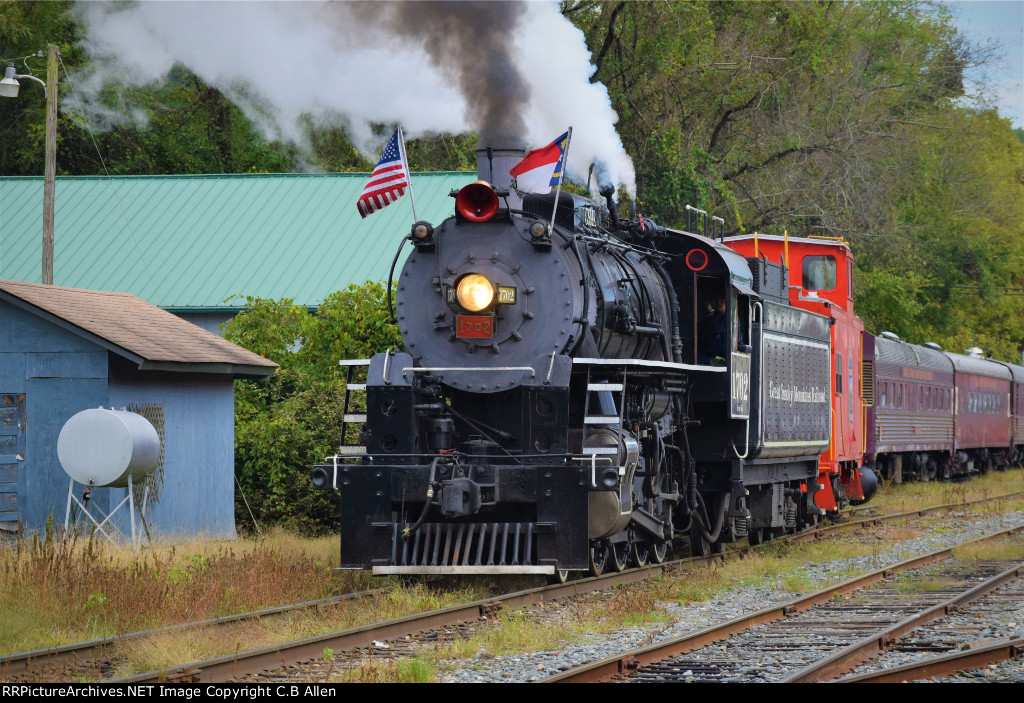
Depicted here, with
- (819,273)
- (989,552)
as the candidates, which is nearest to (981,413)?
(819,273)

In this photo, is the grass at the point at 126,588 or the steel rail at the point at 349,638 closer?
the steel rail at the point at 349,638

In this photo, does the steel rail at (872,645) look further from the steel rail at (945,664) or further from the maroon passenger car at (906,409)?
the maroon passenger car at (906,409)

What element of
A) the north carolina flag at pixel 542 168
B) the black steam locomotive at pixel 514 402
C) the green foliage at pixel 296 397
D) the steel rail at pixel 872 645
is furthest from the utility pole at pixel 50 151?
the steel rail at pixel 872 645

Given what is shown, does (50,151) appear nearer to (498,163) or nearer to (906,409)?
(498,163)

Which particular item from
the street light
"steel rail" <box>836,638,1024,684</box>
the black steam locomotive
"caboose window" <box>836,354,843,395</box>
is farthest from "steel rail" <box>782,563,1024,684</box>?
the street light

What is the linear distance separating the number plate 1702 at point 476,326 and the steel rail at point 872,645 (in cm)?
372

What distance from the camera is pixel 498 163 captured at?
11750 millimetres

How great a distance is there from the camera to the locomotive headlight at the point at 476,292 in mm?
9945

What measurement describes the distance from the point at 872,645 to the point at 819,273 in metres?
10.3

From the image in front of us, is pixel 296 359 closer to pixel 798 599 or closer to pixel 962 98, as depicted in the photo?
pixel 798 599

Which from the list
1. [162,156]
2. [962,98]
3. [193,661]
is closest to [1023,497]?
[193,661]

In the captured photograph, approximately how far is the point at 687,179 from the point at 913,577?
2032 cm

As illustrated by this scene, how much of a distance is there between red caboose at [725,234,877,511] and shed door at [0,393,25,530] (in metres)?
8.88

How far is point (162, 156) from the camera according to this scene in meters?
35.7
